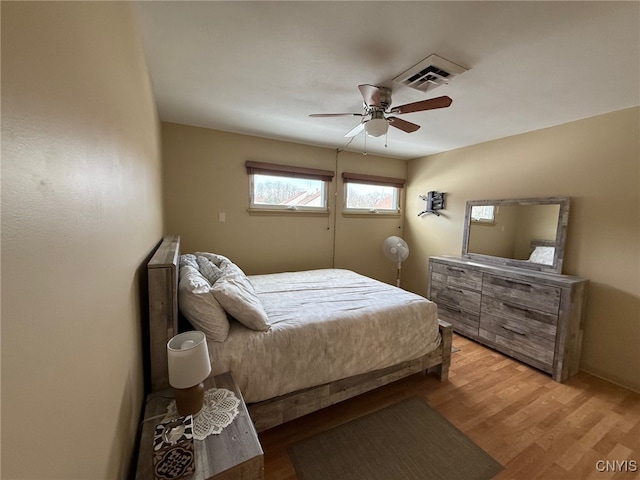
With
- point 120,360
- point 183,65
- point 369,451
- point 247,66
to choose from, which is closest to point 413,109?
point 247,66

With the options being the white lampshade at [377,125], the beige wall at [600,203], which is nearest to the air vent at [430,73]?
the white lampshade at [377,125]

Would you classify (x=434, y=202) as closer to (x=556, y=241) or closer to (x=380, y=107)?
(x=556, y=241)

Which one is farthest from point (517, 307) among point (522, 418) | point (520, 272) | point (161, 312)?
point (161, 312)

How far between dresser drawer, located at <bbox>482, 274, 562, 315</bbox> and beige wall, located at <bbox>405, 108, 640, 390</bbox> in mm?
459

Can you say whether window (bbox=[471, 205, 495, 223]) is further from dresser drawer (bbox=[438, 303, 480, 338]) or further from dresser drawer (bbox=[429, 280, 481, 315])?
dresser drawer (bbox=[438, 303, 480, 338])

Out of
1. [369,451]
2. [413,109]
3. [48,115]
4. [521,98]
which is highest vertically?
[521,98]

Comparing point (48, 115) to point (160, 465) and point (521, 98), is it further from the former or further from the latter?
point (521, 98)

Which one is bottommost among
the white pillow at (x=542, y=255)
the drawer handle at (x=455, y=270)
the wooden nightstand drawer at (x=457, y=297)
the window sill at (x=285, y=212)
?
the wooden nightstand drawer at (x=457, y=297)

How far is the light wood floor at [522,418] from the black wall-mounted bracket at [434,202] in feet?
7.06

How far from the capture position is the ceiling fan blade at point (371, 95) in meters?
1.76

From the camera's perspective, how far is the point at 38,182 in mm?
411

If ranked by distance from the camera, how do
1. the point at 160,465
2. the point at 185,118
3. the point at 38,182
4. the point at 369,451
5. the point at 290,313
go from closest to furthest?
the point at 38,182 < the point at 160,465 < the point at 369,451 < the point at 290,313 < the point at 185,118

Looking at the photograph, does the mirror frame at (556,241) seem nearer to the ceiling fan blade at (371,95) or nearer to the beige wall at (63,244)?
the ceiling fan blade at (371,95)

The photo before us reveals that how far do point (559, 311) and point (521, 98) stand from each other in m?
1.85
